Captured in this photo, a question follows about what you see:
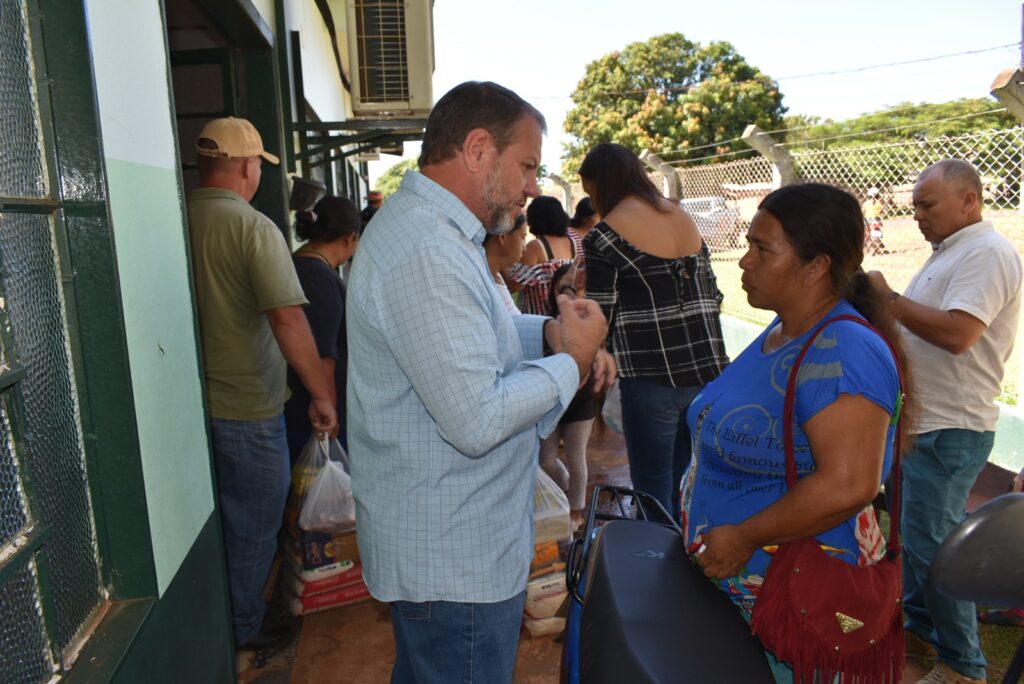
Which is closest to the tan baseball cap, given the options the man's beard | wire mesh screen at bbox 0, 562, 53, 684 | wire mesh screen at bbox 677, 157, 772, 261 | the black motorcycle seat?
the man's beard

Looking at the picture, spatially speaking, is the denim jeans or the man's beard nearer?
the man's beard

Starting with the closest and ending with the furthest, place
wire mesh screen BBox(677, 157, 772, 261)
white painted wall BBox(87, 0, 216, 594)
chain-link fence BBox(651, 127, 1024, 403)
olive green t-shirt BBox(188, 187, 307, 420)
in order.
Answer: white painted wall BBox(87, 0, 216, 594)
olive green t-shirt BBox(188, 187, 307, 420)
chain-link fence BBox(651, 127, 1024, 403)
wire mesh screen BBox(677, 157, 772, 261)

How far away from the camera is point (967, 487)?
2.87m

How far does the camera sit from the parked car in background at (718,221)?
895 centimetres

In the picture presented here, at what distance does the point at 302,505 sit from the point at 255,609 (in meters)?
0.47

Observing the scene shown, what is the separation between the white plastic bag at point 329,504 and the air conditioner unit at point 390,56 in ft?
9.41

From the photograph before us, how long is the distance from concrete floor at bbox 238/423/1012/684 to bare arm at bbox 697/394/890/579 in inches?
67.2

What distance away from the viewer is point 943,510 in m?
2.86

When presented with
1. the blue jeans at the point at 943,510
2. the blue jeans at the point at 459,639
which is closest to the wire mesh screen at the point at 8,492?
the blue jeans at the point at 459,639

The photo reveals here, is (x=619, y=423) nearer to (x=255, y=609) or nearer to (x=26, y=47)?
(x=255, y=609)

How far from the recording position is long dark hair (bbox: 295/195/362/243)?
3.70 meters

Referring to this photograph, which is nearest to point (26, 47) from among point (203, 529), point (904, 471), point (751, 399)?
point (203, 529)

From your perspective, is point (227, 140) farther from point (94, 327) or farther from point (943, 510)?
point (943, 510)

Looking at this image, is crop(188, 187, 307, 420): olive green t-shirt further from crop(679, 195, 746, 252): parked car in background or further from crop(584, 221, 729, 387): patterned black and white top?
crop(679, 195, 746, 252): parked car in background
